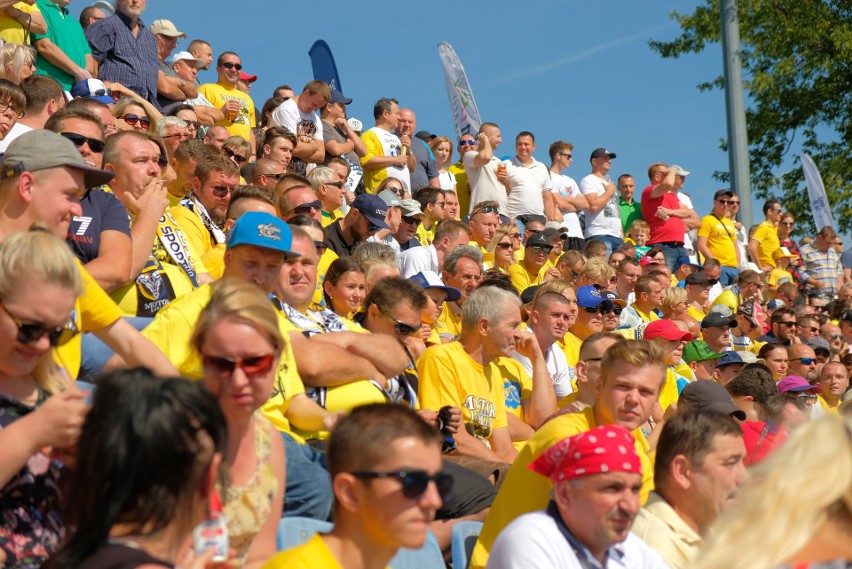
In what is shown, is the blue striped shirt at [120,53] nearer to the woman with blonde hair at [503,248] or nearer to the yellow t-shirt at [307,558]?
the woman with blonde hair at [503,248]

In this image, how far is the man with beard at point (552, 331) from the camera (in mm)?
7930

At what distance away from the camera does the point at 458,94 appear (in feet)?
54.5

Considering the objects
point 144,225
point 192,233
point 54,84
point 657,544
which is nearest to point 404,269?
point 192,233

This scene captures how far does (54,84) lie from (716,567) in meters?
5.59

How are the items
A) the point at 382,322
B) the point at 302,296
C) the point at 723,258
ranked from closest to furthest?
the point at 302,296 → the point at 382,322 → the point at 723,258

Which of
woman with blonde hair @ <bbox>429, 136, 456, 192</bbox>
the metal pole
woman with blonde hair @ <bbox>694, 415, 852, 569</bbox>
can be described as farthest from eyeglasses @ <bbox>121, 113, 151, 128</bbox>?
the metal pole

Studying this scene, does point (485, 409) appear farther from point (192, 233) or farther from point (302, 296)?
point (192, 233)

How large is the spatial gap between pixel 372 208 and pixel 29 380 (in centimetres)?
554

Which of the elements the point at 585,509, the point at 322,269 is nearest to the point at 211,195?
the point at 322,269

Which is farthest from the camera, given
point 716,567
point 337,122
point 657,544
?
point 337,122

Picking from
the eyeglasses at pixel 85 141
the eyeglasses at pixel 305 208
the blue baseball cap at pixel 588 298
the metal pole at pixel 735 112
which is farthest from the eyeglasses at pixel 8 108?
the metal pole at pixel 735 112

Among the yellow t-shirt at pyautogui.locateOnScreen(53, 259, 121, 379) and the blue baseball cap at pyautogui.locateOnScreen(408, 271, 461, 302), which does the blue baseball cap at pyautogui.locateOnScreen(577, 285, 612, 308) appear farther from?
the yellow t-shirt at pyautogui.locateOnScreen(53, 259, 121, 379)

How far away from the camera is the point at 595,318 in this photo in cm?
913

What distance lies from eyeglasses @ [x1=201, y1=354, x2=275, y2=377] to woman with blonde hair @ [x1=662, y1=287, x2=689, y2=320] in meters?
8.28
